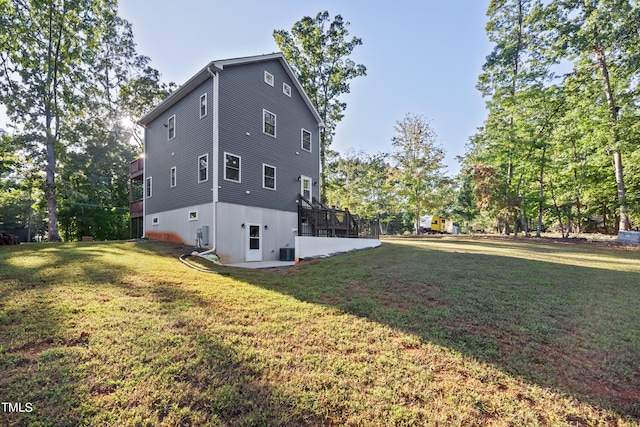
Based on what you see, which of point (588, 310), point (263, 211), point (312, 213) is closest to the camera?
point (588, 310)

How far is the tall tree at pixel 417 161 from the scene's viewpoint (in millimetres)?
23484

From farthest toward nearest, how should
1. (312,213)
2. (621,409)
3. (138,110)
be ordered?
(138,110) < (312,213) < (621,409)

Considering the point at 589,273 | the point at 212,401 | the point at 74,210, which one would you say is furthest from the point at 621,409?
the point at 74,210

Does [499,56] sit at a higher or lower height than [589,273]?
higher

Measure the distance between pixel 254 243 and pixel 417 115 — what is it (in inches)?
764

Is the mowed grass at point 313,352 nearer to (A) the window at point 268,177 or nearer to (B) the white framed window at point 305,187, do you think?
(A) the window at point 268,177

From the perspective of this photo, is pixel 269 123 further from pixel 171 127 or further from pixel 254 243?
pixel 254 243

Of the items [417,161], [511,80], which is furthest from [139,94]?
[511,80]

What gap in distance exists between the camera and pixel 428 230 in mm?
36406

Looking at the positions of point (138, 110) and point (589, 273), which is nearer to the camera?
point (589, 273)

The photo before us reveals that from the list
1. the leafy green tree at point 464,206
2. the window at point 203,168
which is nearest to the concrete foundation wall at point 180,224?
the window at point 203,168

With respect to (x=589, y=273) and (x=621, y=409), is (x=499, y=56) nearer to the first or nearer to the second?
(x=589, y=273)

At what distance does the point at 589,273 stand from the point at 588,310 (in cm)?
355

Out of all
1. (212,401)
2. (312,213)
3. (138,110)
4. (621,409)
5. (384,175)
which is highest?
(138,110)
